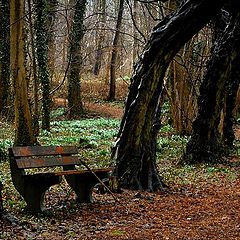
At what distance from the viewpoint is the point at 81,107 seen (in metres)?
31.1

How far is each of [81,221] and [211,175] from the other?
577 centimetres

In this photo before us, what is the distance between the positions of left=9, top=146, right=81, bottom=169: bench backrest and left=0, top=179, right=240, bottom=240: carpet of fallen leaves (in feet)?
2.18

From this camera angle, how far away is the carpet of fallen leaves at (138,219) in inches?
249

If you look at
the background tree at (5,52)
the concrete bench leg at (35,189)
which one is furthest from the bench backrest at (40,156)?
the background tree at (5,52)

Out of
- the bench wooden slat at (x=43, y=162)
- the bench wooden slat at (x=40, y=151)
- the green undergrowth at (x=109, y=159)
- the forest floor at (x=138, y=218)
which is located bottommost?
the green undergrowth at (x=109, y=159)

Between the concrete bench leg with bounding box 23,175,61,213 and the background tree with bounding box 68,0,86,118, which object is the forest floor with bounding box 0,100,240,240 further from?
the background tree with bounding box 68,0,86,118

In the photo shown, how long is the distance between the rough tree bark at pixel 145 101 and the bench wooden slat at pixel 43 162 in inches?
55.1

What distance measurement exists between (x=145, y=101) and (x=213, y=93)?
4.09m

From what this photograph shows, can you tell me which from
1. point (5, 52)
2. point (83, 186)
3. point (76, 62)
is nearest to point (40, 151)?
point (83, 186)

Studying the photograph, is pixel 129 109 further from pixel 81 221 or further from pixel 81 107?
pixel 81 107

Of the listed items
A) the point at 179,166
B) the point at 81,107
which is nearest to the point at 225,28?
the point at 179,166

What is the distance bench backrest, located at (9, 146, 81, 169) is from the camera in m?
7.53

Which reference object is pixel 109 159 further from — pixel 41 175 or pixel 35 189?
pixel 41 175

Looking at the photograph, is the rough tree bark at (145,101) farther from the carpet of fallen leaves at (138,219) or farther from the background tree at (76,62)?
the background tree at (76,62)
